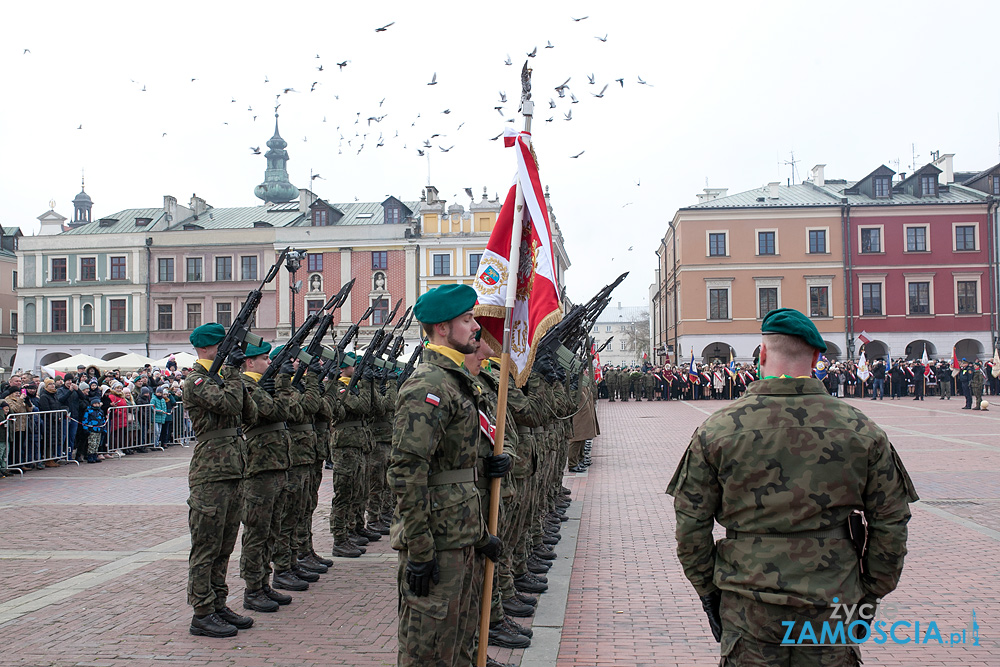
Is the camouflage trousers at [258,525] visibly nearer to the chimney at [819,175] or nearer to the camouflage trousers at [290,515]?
the camouflage trousers at [290,515]

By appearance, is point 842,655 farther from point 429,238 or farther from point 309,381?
point 429,238

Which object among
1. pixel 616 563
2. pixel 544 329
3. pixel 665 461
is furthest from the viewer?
pixel 665 461

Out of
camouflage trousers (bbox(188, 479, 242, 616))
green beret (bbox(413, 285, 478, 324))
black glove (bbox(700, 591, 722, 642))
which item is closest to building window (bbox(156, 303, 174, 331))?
camouflage trousers (bbox(188, 479, 242, 616))

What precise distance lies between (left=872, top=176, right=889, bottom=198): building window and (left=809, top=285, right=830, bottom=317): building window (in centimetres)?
712

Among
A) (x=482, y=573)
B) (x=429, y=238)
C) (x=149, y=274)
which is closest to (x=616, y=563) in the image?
(x=482, y=573)

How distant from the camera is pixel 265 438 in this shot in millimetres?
6762

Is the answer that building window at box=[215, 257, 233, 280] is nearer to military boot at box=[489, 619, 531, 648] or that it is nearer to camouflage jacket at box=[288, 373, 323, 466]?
camouflage jacket at box=[288, 373, 323, 466]

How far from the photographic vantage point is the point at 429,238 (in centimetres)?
5328

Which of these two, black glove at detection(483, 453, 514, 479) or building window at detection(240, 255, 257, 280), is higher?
building window at detection(240, 255, 257, 280)

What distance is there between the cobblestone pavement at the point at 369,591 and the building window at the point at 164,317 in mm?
44909

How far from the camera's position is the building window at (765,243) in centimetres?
5112

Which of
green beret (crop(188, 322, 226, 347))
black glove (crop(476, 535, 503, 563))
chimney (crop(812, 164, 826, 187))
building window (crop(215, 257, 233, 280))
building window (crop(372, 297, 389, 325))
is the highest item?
chimney (crop(812, 164, 826, 187))

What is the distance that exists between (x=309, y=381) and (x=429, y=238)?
45880 mm

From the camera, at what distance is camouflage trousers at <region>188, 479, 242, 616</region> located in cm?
580
